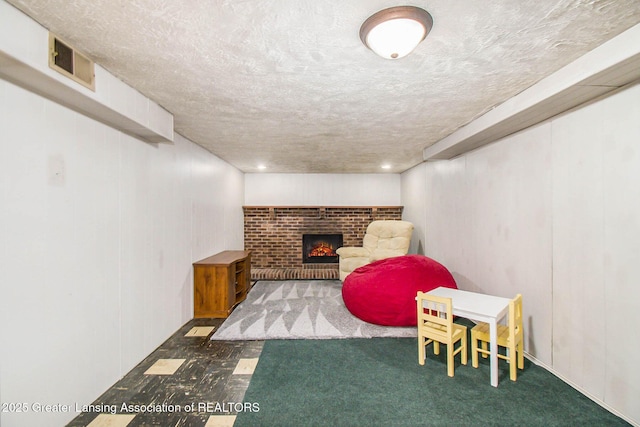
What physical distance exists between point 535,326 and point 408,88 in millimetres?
2199

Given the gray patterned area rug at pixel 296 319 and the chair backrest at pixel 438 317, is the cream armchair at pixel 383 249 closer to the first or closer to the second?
the gray patterned area rug at pixel 296 319

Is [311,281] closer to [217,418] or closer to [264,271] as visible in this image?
[264,271]

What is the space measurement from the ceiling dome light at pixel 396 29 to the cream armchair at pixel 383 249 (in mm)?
3553

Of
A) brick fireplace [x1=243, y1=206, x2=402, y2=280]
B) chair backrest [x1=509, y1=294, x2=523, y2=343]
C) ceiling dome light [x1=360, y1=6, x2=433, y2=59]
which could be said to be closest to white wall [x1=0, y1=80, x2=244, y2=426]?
ceiling dome light [x1=360, y1=6, x2=433, y2=59]

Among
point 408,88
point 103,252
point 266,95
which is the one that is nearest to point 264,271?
point 103,252

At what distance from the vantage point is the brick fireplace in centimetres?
554

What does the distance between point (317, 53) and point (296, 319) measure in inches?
107

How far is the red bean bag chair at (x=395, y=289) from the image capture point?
2.79 metres

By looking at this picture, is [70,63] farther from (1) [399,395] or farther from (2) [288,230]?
(2) [288,230]

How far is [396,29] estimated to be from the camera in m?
1.15

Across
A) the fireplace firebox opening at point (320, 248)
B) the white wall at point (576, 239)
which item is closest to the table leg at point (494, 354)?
the white wall at point (576, 239)

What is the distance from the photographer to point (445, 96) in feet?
6.43

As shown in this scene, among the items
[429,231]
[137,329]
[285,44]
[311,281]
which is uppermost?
[285,44]

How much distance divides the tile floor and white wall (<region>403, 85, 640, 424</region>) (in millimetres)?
Result: 2365
